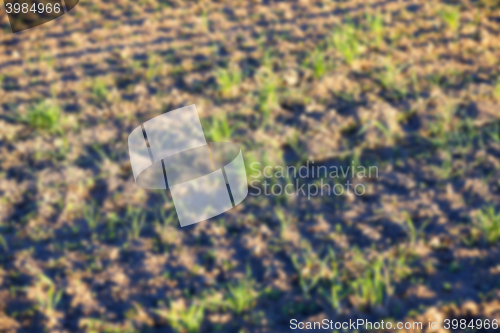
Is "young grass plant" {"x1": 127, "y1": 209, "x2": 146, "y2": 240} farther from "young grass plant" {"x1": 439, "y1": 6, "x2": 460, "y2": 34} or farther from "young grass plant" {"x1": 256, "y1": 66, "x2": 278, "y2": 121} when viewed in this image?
"young grass plant" {"x1": 439, "y1": 6, "x2": 460, "y2": 34}

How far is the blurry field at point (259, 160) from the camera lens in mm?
1846

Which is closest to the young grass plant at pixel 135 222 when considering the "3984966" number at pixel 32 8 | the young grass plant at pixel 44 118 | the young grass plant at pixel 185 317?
the young grass plant at pixel 185 317

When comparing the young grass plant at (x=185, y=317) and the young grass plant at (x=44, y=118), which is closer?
the young grass plant at (x=185, y=317)

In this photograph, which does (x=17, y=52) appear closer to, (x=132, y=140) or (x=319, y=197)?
(x=132, y=140)

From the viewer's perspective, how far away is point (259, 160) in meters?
2.29

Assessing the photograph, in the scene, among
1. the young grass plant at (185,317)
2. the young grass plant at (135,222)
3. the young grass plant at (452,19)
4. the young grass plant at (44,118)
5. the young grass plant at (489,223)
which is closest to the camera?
the young grass plant at (185,317)

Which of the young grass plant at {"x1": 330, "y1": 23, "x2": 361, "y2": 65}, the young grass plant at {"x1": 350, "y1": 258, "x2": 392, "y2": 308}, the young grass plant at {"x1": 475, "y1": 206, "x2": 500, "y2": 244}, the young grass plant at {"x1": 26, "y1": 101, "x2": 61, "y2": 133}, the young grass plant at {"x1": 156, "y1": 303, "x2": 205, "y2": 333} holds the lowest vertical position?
the young grass plant at {"x1": 156, "y1": 303, "x2": 205, "y2": 333}

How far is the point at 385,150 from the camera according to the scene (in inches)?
90.2

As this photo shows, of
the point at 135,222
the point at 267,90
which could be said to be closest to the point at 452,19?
the point at 267,90

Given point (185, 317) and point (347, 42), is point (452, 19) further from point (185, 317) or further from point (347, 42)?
point (185, 317)

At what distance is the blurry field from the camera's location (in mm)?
1846

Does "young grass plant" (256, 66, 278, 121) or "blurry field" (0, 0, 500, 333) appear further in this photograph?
"young grass plant" (256, 66, 278, 121)

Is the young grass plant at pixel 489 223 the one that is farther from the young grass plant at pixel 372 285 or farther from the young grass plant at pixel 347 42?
the young grass plant at pixel 347 42

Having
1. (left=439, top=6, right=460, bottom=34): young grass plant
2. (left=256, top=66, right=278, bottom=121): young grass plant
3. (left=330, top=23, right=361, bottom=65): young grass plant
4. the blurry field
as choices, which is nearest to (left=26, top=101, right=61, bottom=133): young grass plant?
the blurry field
